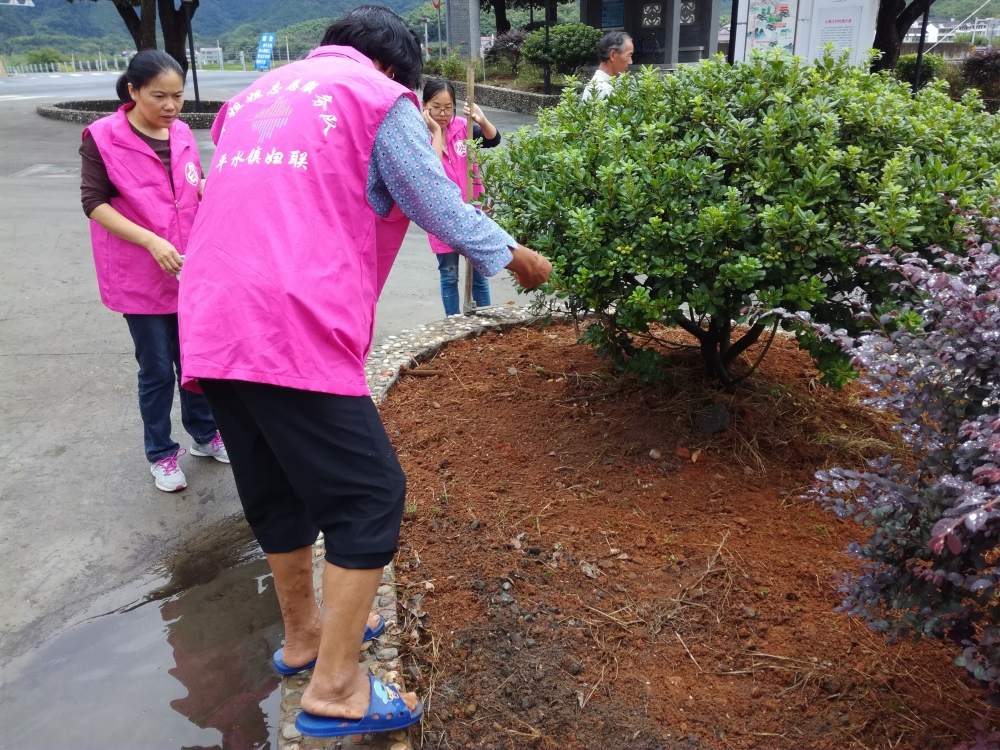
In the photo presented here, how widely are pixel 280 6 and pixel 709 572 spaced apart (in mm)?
123439

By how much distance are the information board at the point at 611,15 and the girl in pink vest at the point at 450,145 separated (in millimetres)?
18367

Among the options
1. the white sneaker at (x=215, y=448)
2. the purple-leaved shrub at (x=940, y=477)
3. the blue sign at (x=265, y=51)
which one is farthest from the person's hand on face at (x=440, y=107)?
the blue sign at (x=265, y=51)

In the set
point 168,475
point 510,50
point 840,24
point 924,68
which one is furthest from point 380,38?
point 510,50

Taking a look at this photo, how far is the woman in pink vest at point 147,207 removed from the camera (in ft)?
11.0

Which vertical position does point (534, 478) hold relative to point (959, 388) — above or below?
below

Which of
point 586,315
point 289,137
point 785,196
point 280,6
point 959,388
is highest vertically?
point 280,6

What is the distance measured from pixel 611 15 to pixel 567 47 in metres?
4.22

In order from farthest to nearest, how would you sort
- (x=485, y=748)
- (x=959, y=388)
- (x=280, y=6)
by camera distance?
(x=280, y=6), (x=485, y=748), (x=959, y=388)

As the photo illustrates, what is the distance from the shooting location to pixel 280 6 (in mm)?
110812

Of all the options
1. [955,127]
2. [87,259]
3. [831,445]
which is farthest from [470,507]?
[87,259]

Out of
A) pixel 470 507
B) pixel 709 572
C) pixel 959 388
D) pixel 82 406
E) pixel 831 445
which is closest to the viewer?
pixel 959 388

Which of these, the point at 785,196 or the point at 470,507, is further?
the point at 470,507

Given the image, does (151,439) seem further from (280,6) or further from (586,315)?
(280,6)

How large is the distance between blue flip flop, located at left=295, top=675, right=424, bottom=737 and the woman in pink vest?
193cm
